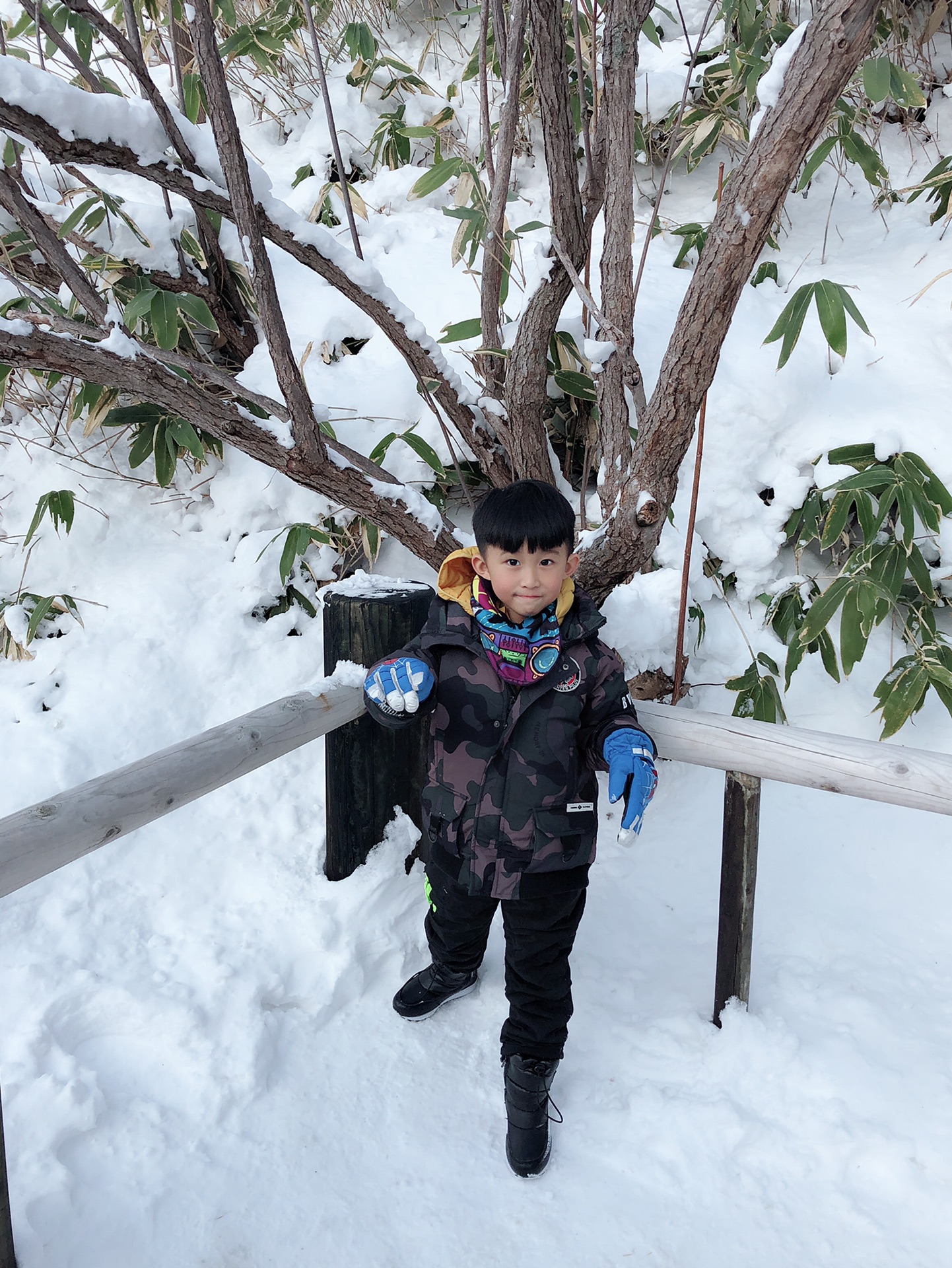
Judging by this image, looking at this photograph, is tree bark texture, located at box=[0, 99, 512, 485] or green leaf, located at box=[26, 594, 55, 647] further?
green leaf, located at box=[26, 594, 55, 647]

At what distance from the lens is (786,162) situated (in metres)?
1.13

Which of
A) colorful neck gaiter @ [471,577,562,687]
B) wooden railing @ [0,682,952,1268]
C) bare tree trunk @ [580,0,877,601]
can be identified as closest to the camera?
wooden railing @ [0,682,952,1268]

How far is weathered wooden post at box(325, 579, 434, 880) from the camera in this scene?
1.46m

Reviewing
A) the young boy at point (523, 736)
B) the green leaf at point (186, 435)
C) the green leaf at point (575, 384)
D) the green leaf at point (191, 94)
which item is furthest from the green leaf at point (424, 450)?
the green leaf at point (191, 94)

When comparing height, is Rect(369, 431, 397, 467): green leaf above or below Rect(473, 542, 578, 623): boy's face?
above

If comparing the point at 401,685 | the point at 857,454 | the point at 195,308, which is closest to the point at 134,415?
the point at 195,308

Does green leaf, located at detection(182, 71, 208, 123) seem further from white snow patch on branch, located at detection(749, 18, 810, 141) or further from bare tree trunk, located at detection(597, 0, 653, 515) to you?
white snow patch on branch, located at detection(749, 18, 810, 141)

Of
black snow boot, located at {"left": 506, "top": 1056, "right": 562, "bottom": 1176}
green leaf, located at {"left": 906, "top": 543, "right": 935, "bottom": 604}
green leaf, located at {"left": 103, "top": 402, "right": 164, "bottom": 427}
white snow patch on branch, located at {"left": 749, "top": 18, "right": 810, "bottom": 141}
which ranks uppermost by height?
white snow patch on branch, located at {"left": 749, "top": 18, "right": 810, "bottom": 141}

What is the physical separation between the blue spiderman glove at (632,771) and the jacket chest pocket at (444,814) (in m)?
0.24

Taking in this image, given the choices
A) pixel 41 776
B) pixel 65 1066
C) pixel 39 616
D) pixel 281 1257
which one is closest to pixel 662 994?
pixel 281 1257

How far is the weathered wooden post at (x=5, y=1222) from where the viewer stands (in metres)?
0.86

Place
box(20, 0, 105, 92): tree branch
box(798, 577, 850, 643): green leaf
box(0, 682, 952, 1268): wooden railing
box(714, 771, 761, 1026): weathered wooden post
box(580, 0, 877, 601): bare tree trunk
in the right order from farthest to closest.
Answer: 1. box(798, 577, 850, 643): green leaf
2. box(20, 0, 105, 92): tree branch
3. box(714, 771, 761, 1026): weathered wooden post
4. box(580, 0, 877, 601): bare tree trunk
5. box(0, 682, 952, 1268): wooden railing

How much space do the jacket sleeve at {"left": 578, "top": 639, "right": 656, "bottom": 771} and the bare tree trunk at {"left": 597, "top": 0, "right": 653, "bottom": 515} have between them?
44cm

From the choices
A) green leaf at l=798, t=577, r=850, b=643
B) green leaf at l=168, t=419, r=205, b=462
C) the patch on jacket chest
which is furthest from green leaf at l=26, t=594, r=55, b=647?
green leaf at l=798, t=577, r=850, b=643
